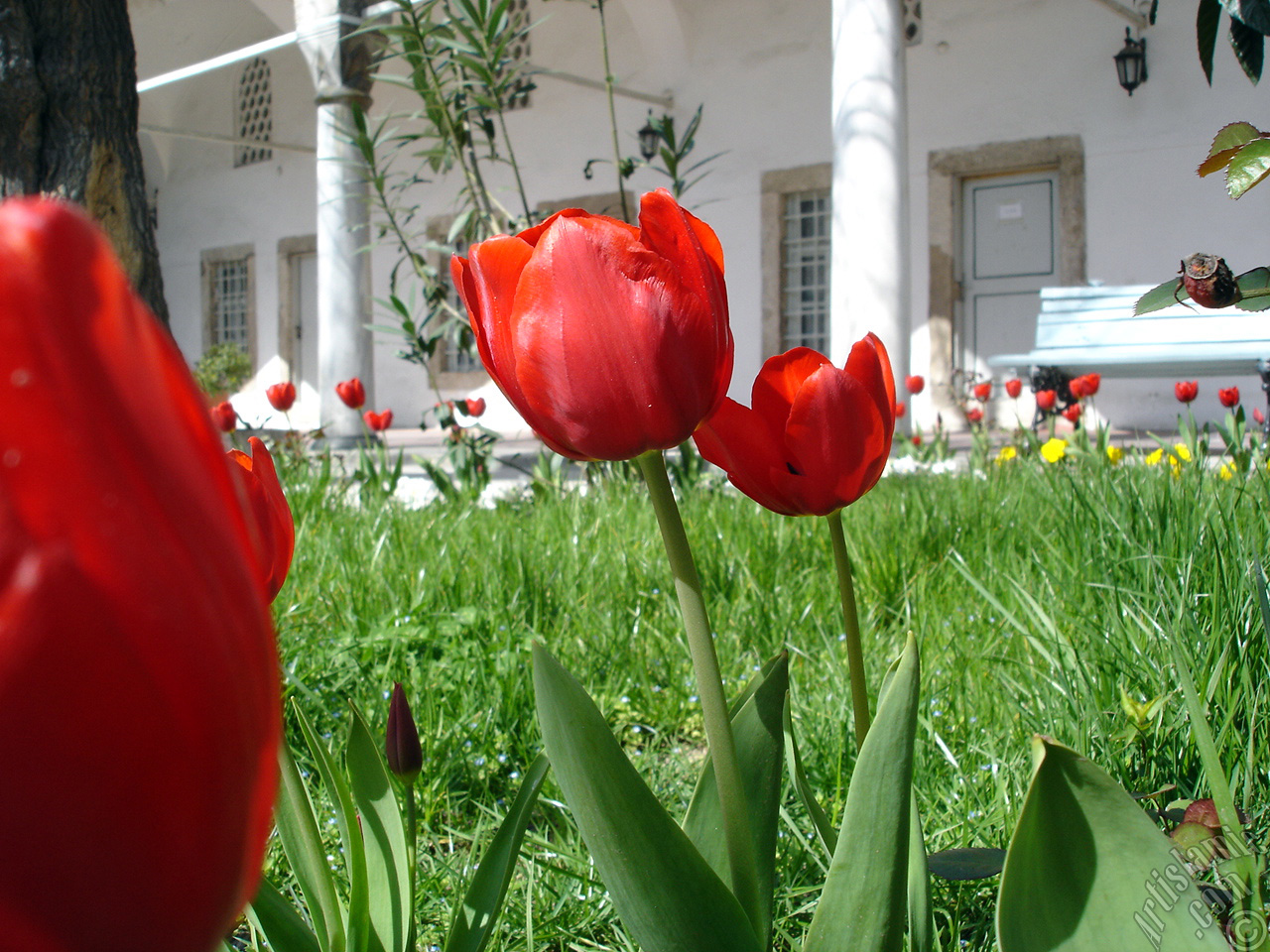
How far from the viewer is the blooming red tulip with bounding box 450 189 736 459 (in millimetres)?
426

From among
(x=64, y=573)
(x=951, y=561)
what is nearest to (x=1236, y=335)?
(x=951, y=561)

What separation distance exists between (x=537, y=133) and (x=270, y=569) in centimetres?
993

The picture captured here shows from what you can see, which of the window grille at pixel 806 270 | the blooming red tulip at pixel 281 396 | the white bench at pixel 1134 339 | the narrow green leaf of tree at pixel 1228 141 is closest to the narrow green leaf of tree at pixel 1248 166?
the narrow green leaf of tree at pixel 1228 141

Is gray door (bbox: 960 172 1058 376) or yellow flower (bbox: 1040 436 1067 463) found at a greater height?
gray door (bbox: 960 172 1058 376)

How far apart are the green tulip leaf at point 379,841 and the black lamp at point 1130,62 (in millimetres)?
8018

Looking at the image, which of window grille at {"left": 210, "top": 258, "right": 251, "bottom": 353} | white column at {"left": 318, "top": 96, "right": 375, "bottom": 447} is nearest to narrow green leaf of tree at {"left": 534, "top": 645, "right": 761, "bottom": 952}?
white column at {"left": 318, "top": 96, "right": 375, "bottom": 447}

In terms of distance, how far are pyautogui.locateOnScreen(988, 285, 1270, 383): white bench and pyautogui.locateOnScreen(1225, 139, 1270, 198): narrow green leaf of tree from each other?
196 inches

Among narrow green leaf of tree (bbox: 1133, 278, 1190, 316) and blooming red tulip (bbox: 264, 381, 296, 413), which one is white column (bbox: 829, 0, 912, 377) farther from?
narrow green leaf of tree (bbox: 1133, 278, 1190, 316)

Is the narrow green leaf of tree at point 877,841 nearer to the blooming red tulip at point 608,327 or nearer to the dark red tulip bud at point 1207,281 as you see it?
the blooming red tulip at point 608,327

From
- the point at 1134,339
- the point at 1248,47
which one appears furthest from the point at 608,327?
the point at 1134,339

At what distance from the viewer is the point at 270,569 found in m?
0.47

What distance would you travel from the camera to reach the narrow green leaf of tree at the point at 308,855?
0.52 m

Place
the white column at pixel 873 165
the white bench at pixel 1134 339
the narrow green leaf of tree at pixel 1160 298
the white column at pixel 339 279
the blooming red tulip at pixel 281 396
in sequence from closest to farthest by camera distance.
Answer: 1. the narrow green leaf of tree at pixel 1160 298
2. the blooming red tulip at pixel 281 396
3. the white column at pixel 873 165
4. the white bench at pixel 1134 339
5. the white column at pixel 339 279

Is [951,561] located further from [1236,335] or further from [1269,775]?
[1236,335]
